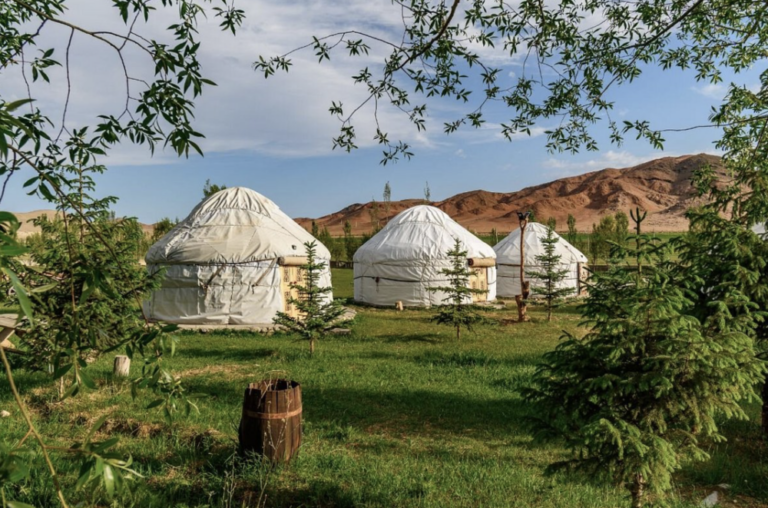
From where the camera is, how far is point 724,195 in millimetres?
6281

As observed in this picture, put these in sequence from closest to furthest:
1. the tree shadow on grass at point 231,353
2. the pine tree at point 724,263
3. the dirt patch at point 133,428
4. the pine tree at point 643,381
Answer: the pine tree at point 643,381 < the pine tree at point 724,263 < the dirt patch at point 133,428 < the tree shadow on grass at point 231,353

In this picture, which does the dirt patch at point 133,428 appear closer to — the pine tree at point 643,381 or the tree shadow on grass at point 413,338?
the pine tree at point 643,381

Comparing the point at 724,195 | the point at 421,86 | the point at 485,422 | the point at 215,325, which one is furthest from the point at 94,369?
the point at 724,195

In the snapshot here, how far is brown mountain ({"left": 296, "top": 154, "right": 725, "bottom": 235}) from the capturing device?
118m

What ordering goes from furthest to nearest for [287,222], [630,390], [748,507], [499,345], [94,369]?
[287,222], [499,345], [94,369], [748,507], [630,390]

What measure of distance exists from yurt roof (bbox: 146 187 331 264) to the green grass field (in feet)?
15.0

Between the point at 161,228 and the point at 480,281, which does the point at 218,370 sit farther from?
the point at 161,228

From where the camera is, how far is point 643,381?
135 inches

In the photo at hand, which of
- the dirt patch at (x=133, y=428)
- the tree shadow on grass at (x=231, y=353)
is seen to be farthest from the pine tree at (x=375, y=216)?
the dirt patch at (x=133, y=428)

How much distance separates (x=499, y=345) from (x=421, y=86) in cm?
881

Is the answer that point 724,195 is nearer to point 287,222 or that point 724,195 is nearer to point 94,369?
point 94,369

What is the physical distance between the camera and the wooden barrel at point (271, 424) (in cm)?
465

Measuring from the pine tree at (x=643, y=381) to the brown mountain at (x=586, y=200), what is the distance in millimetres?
103244

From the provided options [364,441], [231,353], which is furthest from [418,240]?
[364,441]
